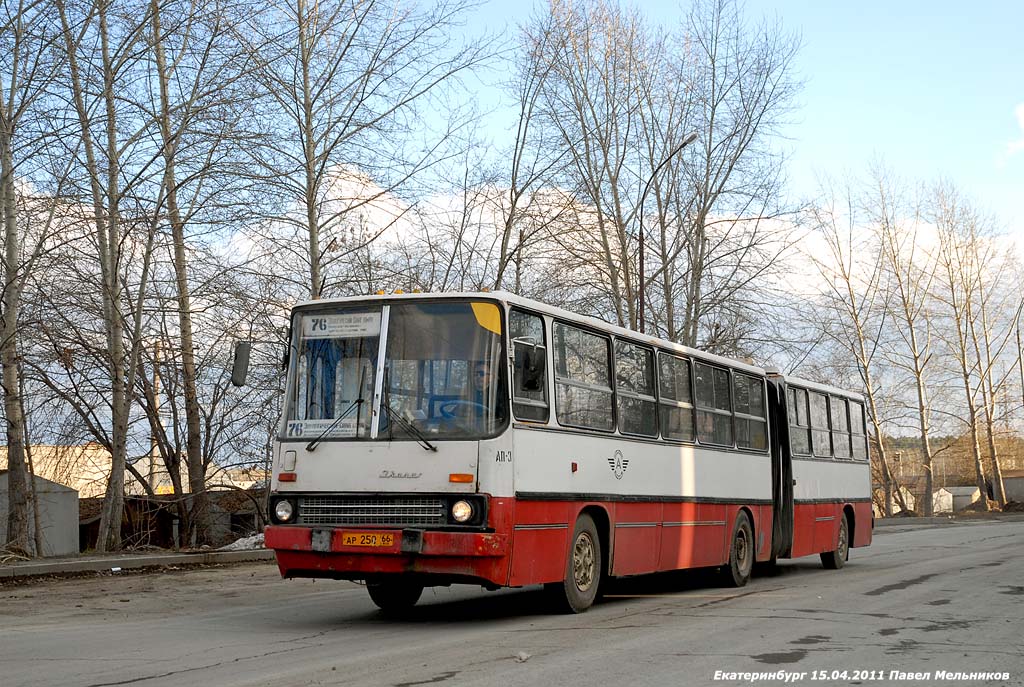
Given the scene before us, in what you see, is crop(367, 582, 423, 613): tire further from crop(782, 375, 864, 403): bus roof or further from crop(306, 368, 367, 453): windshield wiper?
crop(782, 375, 864, 403): bus roof

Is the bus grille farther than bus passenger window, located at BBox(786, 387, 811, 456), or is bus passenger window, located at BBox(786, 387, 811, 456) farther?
bus passenger window, located at BBox(786, 387, 811, 456)

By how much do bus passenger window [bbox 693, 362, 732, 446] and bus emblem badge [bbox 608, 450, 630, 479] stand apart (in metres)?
2.50

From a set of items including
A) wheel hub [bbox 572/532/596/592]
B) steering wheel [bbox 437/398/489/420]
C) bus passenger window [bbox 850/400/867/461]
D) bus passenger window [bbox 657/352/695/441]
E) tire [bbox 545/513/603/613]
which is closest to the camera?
steering wheel [bbox 437/398/489/420]

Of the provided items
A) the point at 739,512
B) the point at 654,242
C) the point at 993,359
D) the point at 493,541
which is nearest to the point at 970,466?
the point at 993,359

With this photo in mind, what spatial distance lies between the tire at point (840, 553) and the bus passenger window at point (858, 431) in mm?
1396

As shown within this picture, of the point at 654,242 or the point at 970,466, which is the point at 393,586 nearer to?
the point at 654,242

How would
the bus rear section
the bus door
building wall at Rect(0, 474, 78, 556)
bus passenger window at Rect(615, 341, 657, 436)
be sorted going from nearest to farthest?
bus passenger window at Rect(615, 341, 657, 436)
the bus door
the bus rear section
building wall at Rect(0, 474, 78, 556)

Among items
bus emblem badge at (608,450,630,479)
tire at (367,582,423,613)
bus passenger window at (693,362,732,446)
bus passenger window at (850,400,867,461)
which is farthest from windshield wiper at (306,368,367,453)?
bus passenger window at (850,400,867,461)

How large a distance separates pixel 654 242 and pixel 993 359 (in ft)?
95.8

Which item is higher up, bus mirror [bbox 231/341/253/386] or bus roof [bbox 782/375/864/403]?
bus roof [bbox 782/375/864/403]

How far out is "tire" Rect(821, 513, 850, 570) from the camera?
1984 centimetres

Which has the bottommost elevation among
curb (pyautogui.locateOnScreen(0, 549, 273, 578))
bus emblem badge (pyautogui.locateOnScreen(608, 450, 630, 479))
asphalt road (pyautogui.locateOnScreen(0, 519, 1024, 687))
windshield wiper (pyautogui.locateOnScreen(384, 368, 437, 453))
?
asphalt road (pyautogui.locateOnScreen(0, 519, 1024, 687))

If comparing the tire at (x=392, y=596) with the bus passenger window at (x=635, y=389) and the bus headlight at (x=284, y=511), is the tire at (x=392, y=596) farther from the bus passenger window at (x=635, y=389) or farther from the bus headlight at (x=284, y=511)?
the bus passenger window at (x=635, y=389)

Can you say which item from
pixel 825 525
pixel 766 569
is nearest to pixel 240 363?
pixel 825 525
